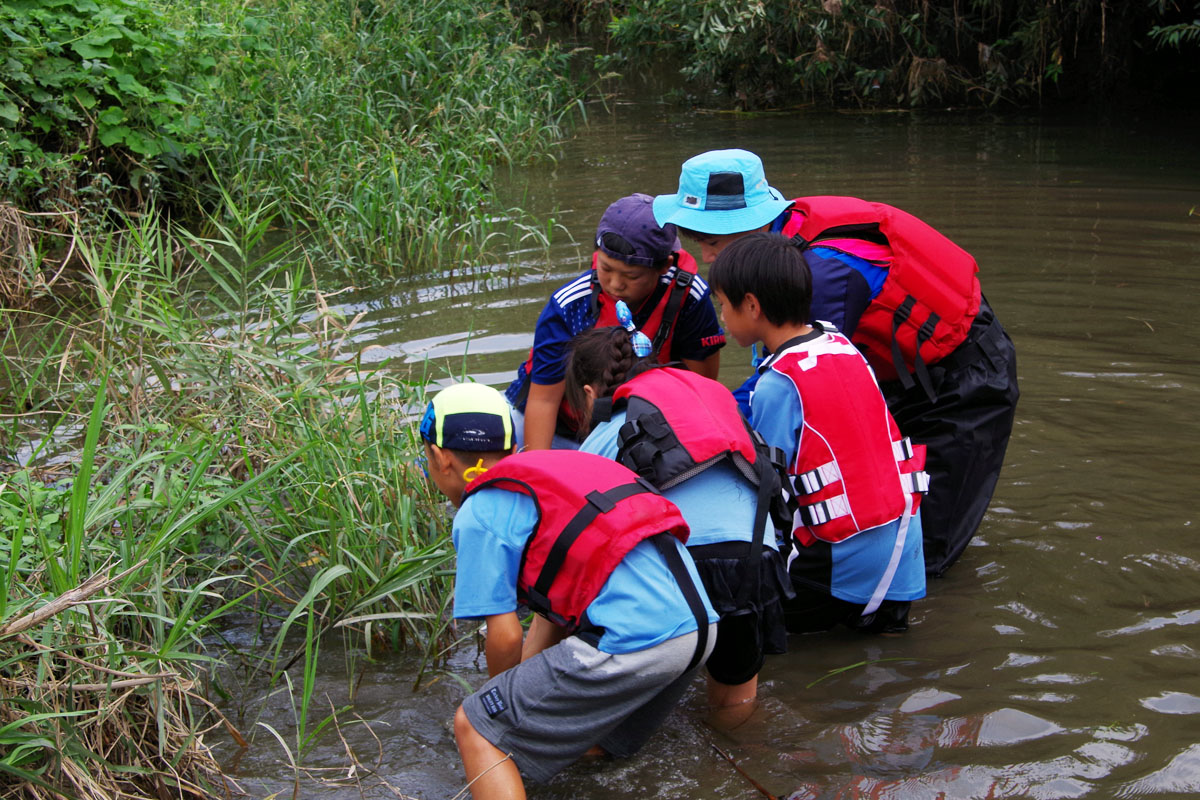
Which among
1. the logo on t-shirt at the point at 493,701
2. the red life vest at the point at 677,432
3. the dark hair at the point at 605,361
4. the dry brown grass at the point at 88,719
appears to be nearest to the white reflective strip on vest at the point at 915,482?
the red life vest at the point at 677,432

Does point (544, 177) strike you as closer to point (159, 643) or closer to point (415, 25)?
point (415, 25)

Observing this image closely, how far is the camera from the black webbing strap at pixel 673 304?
3717mm

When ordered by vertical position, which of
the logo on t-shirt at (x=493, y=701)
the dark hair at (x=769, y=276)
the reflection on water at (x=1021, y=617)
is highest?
the dark hair at (x=769, y=276)

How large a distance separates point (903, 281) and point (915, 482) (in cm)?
58

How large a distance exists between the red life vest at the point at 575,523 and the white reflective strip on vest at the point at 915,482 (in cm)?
83

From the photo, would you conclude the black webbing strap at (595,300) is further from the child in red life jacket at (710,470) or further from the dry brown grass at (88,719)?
the dry brown grass at (88,719)

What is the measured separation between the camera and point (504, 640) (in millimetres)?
2521

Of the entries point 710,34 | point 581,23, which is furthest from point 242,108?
point 581,23

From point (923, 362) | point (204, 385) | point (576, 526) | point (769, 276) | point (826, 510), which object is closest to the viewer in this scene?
point (576, 526)

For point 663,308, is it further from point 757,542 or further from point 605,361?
point 757,542

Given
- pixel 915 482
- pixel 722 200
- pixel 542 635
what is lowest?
pixel 542 635

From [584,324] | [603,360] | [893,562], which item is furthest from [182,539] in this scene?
[893,562]

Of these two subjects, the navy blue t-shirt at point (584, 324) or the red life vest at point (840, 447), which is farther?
the navy blue t-shirt at point (584, 324)

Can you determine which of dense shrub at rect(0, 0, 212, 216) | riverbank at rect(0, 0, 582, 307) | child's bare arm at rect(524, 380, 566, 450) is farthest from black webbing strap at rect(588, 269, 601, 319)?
dense shrub at rect(0, 0, 212, 216)
